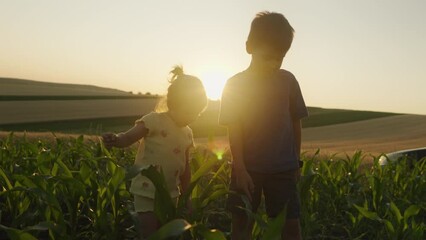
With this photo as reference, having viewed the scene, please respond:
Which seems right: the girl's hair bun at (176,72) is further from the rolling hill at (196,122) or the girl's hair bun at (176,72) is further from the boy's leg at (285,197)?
the rolling hill at (196,122)

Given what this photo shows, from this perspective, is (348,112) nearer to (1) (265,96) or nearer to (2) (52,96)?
(2) (52,96)

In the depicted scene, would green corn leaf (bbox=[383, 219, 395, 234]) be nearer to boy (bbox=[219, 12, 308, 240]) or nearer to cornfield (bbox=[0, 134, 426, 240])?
cornfield (bbox=[0, 134, 426, 240])

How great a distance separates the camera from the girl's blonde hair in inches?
119

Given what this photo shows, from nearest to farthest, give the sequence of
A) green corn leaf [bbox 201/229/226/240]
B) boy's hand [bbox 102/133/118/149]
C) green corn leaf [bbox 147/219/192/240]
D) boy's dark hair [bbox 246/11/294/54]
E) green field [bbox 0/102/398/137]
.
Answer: green corn leaf [bbox 147/219/192/240], green corn leaf [bbox 201/229/226/240], boy's hand [bbox 102/133/118/149], boy's dark hair [bbox 246/11/294/54], green field [bbox 0/102/398/137]

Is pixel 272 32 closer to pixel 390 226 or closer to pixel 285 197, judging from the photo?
pixel 285 197

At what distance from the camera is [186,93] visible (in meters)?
3.02

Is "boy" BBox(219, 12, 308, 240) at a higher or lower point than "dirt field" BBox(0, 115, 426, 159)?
higher

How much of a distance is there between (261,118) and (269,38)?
46 centimetres

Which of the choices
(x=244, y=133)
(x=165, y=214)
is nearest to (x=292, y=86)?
(x=244, y=133)

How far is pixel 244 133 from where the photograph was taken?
2.98m

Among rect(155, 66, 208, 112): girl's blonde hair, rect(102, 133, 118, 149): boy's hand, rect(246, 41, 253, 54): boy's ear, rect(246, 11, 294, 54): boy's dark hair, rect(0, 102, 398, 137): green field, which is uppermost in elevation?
rect(246, 11, 294, 54): boy's dark hair

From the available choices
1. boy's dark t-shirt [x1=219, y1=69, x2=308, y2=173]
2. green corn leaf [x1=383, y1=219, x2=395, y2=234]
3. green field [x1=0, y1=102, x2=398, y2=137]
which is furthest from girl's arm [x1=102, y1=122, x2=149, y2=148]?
green field [x1=0, y1=102, x2=398, y2=137]

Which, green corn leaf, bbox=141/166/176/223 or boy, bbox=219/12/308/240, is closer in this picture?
green corn leaf, bbox=141/166/176/223

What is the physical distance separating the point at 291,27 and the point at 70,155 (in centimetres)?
322
